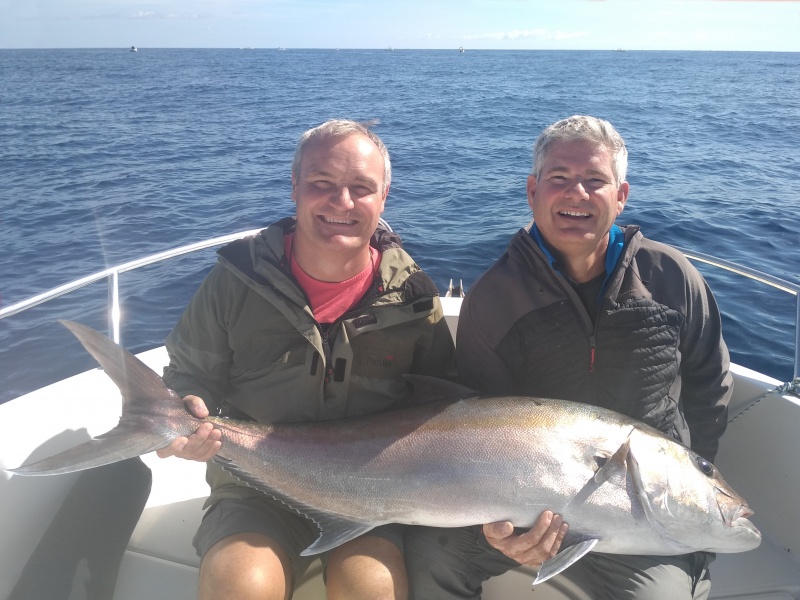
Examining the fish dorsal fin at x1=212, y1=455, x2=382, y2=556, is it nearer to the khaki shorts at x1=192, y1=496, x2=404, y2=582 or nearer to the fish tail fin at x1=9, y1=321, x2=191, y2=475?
the khaki shorts at x1=192, y1=496, x2=404, y2=582

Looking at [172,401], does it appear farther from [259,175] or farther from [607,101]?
[607,101]

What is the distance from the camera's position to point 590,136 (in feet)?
8.40

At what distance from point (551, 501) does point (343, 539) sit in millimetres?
751

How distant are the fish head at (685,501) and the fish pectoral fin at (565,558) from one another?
256 mm

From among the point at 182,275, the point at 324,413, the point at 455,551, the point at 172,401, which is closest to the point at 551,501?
the point at 455,551

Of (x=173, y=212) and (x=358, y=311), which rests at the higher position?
(x=358, y=311)

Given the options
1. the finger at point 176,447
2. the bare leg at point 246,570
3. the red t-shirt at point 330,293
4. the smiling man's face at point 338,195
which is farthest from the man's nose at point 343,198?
the bare leg at point 246,570

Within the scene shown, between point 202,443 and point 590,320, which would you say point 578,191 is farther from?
point 202,443

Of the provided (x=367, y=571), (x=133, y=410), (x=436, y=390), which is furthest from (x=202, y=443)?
(x=436, y=390)

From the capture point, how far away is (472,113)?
27.9 m

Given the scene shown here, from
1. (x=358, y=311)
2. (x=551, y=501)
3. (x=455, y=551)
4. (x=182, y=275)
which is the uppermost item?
(x=358, y=311)

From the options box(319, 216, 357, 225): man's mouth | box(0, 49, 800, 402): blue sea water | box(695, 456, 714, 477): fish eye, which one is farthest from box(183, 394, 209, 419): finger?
box(0, 49, 800, 402): blue sea water

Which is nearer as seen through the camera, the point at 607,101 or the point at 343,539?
the point at 343,539

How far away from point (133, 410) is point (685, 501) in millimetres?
2047
